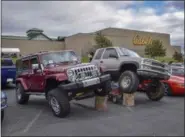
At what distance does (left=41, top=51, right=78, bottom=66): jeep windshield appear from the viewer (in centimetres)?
870

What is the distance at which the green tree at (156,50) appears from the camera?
15.1 ft

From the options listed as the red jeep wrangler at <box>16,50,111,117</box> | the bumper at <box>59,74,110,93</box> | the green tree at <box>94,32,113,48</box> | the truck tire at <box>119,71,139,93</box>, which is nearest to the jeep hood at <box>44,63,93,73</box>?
the red jeep wrangler at <box>16,50,111,117</box>

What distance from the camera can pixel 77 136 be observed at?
5258mm

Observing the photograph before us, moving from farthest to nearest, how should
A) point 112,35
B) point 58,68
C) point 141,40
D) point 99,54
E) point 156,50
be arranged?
point 99,54 < point 58,68 < point 112,35 < point 156,50 < point 141,40

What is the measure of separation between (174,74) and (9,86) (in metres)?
10.2

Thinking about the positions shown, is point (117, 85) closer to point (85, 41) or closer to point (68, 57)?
point (68, 57)

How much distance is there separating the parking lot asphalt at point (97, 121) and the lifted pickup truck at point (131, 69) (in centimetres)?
79

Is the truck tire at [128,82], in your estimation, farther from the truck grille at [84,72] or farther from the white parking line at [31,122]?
the white parking line at [31,122]

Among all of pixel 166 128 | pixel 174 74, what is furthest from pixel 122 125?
pixel 174 74

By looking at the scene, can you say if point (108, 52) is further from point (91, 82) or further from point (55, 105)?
point (55, 105)

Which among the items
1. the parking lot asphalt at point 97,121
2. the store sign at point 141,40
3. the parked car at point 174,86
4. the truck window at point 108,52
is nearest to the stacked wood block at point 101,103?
the parking lot asphalt at point 97,121

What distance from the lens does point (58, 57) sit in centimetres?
880

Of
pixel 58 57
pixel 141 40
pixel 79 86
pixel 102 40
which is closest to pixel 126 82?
pixel 102 40

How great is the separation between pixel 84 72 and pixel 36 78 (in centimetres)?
204
